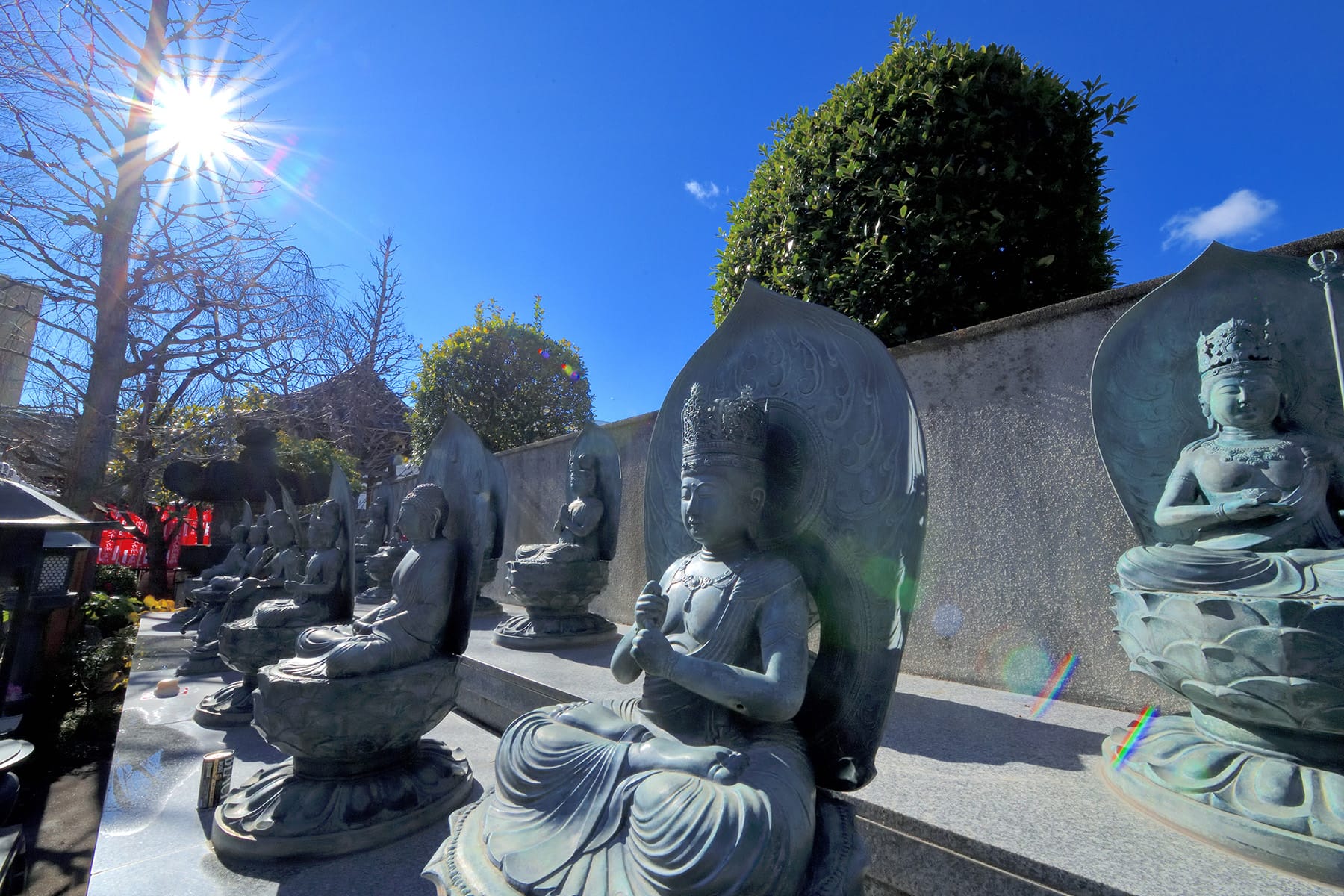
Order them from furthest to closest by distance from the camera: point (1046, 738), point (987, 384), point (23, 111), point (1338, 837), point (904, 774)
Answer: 1. point (23, 111)
2. point (987, 384)
3. point (1046, 738)
4. point (904, 774)
5. point (1338, 837)

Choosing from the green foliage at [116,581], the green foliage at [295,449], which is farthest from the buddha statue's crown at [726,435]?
the green foliage at [116,581]

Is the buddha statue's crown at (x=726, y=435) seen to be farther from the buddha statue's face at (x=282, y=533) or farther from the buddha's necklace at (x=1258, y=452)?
the buddha statue's face at (x=282, y=533)

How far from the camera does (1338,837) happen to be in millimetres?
1614

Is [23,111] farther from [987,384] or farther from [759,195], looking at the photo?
[987,384]

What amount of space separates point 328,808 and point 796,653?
2.18m

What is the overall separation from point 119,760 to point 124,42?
34.9 feet

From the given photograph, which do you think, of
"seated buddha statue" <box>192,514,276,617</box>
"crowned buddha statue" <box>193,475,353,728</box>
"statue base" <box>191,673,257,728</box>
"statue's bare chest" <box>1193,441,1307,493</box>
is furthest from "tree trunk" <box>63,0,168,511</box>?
"statue's bare chest" <box>1193,441,1307,493</box>

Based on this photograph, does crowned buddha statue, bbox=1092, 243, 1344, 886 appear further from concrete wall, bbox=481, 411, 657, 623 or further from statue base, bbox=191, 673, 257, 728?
statue base, bbox=191, 673, 257, 728

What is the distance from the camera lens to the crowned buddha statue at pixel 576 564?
527 centimetres

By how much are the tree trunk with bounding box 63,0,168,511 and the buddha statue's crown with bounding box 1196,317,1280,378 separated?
1188 centimetres

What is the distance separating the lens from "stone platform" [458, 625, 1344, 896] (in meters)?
1.66

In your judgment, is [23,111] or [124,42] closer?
[23,111]

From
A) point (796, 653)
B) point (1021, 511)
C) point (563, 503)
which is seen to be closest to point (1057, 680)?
point (1021, 511)

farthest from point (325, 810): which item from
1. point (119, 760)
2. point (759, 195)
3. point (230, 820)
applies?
point (759, 195)
